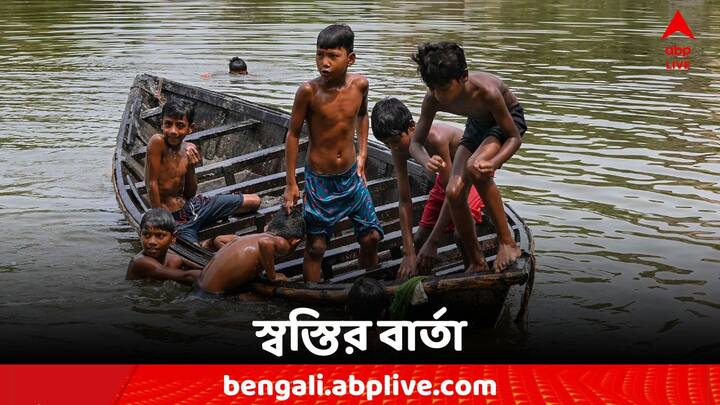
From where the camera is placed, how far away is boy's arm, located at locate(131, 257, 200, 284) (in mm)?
6310

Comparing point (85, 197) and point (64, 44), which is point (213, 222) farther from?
point (64, 44)

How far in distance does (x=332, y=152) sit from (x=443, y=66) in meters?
1.00

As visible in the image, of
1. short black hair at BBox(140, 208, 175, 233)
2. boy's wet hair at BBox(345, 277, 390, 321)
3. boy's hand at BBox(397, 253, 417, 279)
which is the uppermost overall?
short black hair at BBox(140, 208, 175, 233)

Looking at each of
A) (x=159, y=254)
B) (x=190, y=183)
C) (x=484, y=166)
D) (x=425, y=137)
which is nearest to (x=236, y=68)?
(x=190, y=183)

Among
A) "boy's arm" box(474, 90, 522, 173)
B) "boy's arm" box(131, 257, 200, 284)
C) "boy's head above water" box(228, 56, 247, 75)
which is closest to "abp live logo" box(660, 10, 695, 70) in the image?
"boy's head above water" box(228, 56, 247, 75)

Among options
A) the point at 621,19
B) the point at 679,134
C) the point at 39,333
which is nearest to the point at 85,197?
the point at 39,333

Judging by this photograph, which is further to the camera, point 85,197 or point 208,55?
point 208,55

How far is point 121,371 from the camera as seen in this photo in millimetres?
5312

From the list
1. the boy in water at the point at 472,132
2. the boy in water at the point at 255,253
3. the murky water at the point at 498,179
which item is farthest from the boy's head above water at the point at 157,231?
the boy in water at the point at 472,132

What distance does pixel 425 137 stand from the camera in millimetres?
5781

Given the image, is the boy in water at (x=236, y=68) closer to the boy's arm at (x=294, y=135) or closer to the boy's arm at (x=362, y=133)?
the boy's arm at (x=362, y=133)

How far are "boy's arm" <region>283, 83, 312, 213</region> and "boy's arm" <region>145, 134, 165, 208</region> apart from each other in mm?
1550

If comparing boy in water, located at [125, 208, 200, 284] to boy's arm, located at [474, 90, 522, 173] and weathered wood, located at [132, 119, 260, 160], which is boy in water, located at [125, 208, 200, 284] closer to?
boy's arm, located at [474, 90, 522, 173]

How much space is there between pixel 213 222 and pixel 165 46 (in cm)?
1291
